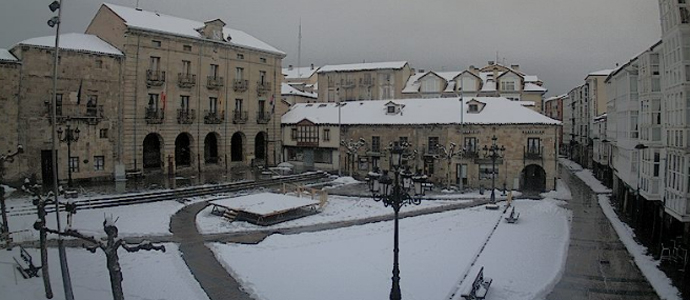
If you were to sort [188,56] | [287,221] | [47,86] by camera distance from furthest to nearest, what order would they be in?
[188,56] → [47,86] → [287,221]

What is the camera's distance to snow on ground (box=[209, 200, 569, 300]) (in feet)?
42.0

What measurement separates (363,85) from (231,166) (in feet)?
61.3

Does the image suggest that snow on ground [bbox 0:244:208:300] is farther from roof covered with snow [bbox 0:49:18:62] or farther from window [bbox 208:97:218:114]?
window [bbox 208:97:218:114]

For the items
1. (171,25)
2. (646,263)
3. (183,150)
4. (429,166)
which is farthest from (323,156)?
(646,263)

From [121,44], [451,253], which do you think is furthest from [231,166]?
[451,253]

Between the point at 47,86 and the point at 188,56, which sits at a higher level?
the point at 188,56

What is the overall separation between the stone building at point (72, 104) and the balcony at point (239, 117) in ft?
29.1

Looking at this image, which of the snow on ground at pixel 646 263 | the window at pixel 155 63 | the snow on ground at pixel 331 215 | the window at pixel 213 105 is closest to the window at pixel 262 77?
the window at pixel 213 105

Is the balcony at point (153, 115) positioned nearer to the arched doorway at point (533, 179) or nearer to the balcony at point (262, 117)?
the balcony at point (262, 117)

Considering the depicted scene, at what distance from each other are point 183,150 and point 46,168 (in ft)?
41.5

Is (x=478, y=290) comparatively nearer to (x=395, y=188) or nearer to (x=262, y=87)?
(x=395, y=188)

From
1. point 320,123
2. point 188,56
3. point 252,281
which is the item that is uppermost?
point 188,56

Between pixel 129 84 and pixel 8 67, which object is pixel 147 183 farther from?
pixel 8 67

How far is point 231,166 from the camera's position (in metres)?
36.9
